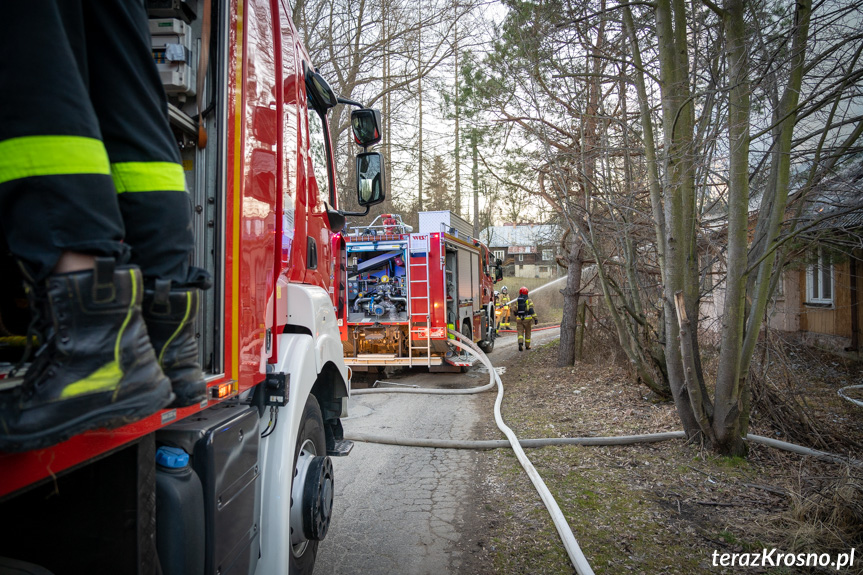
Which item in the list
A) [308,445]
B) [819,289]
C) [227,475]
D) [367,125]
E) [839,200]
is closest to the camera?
[227,475]

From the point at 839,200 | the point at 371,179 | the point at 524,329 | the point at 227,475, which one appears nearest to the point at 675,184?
the point at 839,200

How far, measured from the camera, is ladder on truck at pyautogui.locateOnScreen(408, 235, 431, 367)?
9.53 meters

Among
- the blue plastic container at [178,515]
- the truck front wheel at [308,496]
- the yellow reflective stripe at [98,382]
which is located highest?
the yellow reflective stripe at [98,382]

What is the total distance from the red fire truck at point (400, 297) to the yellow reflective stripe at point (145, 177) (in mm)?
7795

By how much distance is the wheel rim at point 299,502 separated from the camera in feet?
8.28

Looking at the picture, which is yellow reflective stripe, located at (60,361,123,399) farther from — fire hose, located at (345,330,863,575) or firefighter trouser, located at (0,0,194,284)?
fire hose, located at (345,330,863,575)

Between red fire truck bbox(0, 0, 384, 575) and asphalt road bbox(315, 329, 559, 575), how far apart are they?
2.12ft

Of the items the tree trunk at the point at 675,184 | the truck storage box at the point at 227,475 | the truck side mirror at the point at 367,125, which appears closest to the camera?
the truck storage box at the point at 227,475

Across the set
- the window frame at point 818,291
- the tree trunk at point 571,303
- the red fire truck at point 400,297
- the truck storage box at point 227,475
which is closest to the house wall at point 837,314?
the window frame at point 818,291

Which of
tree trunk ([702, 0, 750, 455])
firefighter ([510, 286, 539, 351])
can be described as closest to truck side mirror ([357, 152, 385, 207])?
tree trunk ([702, 0, 750, 455])

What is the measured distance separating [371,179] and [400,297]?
6385 mm

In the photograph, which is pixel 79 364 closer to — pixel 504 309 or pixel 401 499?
pixel 401 499

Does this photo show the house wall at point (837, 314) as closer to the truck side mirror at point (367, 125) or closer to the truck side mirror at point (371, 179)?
the truck side mirror at point (371, 179)

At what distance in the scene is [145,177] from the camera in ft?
4.00
